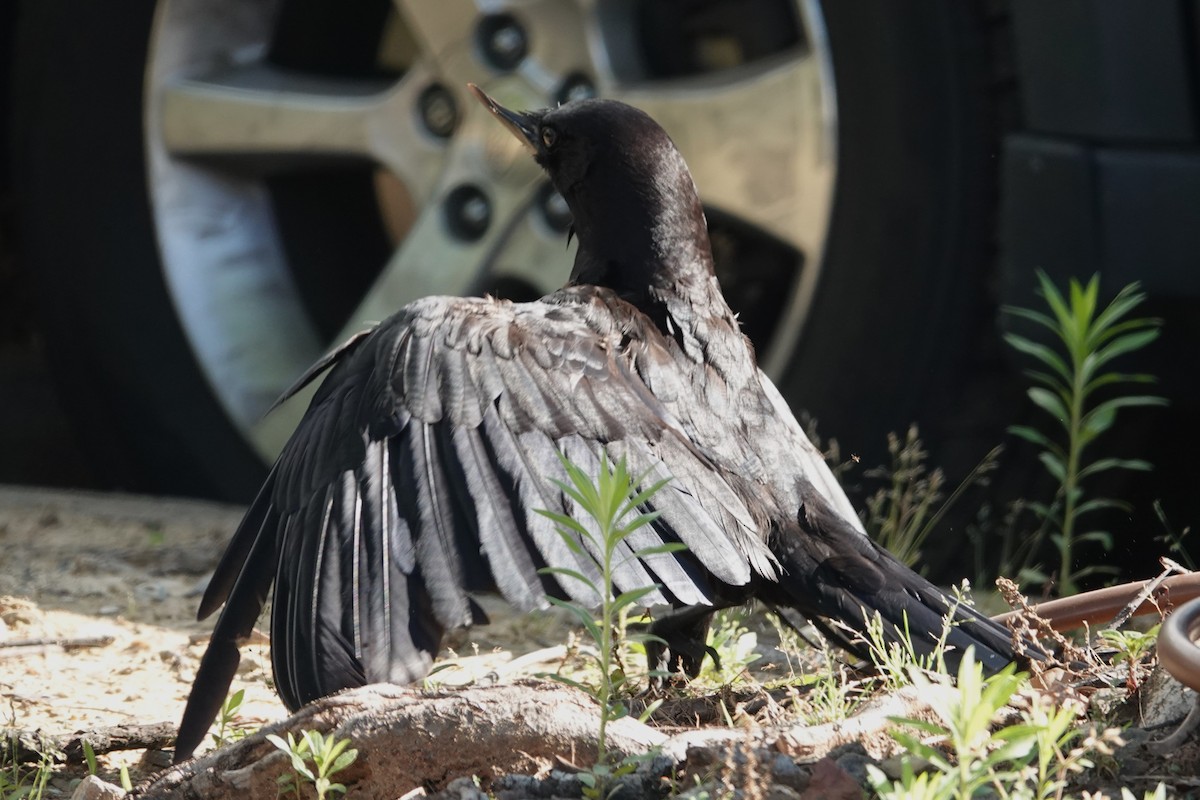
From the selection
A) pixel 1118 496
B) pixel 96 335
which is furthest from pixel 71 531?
pixel 1118 496

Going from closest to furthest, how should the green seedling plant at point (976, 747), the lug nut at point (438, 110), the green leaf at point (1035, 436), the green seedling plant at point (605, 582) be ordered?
the green seedling plant at point (976, 747) → the green seedling plant at point (605, 582) → the green leaf at point (1035, 436) → the lug nut at point (438, 110)

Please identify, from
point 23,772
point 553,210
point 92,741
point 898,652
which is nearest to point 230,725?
point 92,741

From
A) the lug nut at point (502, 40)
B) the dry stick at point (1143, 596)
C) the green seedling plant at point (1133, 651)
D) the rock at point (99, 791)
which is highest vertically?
the lug nut at point (502, 40)

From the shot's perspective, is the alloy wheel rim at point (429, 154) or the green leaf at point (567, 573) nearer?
the green leaf at point (567, 573)

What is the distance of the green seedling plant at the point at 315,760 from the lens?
6.61ft

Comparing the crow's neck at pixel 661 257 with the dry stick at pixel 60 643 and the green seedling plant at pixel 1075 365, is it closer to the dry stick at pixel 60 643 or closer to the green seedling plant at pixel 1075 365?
the green seedling plant at pixel 1075 365

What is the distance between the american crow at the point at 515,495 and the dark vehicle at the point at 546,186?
607 millimetres

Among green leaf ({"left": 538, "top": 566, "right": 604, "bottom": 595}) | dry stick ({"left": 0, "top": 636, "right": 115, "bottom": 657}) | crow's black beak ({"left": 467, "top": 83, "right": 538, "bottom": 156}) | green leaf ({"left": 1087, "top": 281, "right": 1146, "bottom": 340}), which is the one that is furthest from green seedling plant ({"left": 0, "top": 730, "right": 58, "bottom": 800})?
green leaf ({"left": 1087, "top": 281, "right": 1146, "bottom": 340})

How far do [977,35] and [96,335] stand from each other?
8.83ft

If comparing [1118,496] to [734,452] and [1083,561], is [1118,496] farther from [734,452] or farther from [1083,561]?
[734,452]

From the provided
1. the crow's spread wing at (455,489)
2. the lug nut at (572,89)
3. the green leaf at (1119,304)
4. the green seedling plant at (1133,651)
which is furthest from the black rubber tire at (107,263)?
the green seedling plant at (1133,651)

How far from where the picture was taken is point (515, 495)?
2.57 metres

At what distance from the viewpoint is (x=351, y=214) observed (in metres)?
5.07

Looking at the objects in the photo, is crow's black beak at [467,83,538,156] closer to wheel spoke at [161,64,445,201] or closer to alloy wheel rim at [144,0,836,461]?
alloy wheel rim at [144,0,836,461]
